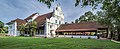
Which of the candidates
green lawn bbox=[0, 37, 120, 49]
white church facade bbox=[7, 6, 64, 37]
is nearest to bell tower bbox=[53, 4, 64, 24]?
white church facade bbox=[7, 6, 64, 37]

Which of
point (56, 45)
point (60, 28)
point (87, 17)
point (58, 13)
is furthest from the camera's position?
point (87, 17)

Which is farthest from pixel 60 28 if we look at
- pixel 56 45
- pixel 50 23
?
pixel 56 45

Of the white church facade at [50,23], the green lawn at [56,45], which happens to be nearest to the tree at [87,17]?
the white church facade at [50,23]

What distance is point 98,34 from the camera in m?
37.6

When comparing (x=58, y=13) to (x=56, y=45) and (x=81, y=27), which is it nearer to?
(x=81, y=27)

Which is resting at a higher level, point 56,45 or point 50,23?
point 50,23

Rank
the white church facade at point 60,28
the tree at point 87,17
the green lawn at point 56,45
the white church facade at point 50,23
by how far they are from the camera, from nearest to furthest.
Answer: the green lawn at point 56,45 < the white church facade at point 60,28 < the white church facade at point 50,23 < the tree at point 87,17

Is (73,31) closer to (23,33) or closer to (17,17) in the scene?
(23,33)

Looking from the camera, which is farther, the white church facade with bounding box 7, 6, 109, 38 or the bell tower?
the bell tower

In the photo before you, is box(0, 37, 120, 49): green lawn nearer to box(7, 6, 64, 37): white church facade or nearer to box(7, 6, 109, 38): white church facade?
box(7, 6, 109, 38): white church facade

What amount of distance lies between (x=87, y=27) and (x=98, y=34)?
4.73m

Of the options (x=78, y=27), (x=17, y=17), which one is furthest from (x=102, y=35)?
(x=17, y=17)

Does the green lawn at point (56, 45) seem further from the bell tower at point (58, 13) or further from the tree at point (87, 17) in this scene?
the tree at point (87, 17)

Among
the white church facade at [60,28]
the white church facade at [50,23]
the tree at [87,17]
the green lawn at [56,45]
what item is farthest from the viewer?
the tree at [87,17]
